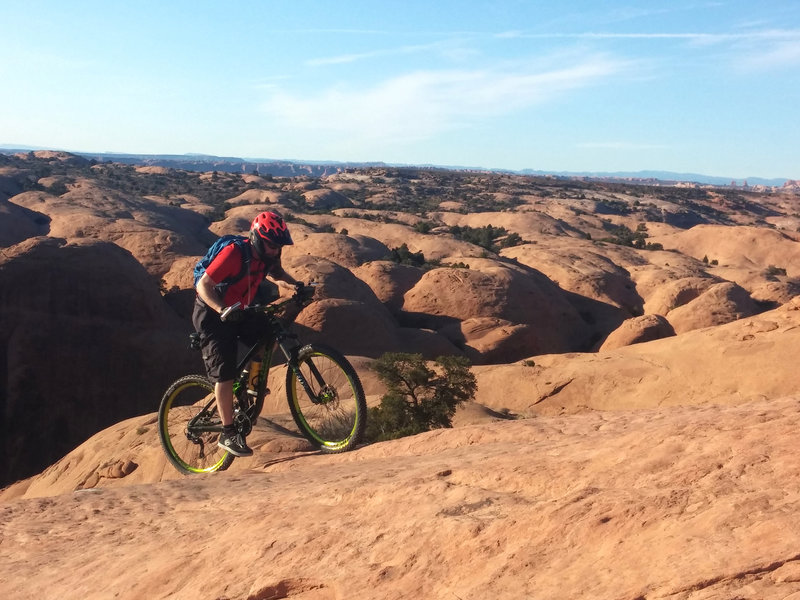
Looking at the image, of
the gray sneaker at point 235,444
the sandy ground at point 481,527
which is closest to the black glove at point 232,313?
the gray sneaker at point 235,444

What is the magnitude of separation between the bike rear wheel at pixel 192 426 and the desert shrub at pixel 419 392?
6.21m

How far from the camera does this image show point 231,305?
20.3ft

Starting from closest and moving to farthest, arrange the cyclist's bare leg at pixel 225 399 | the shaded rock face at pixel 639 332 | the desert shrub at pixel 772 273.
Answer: the cyclist's bare leg at pixel 225 399, the shaded rock face at pixel 639 332, the desert shrub at pixel 772 273

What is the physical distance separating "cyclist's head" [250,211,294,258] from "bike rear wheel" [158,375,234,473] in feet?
5.04

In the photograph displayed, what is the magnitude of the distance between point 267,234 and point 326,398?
5.50 ft

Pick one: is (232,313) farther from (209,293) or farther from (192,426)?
(192,426)

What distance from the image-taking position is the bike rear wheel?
715cm

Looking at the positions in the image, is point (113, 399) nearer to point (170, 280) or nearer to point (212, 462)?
point (170, 280)

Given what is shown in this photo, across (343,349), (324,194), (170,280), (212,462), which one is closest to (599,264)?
(343,349)

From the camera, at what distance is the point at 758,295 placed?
110 feet

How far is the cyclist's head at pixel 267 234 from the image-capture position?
20.4 feet

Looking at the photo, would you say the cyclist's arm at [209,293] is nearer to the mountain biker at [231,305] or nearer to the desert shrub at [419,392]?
the mountain biker at [231,305]

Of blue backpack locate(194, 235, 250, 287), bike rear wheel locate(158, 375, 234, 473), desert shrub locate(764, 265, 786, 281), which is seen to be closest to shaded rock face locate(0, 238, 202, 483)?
bike rear wheel locate(158, 375, 234, 473)

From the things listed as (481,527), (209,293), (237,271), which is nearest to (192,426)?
(209,293)
